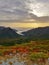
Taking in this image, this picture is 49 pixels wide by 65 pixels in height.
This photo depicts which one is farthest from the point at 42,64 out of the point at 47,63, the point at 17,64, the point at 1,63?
the point at 1,63

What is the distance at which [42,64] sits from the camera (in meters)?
22.3

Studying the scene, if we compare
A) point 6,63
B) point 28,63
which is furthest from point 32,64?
point 6,63

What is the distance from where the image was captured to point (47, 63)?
22641 mm

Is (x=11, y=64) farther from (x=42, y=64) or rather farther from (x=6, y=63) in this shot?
(x=42, y=64)

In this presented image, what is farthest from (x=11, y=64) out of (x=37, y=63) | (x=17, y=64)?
(x=37, y=63)

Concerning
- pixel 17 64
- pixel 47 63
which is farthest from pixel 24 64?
pixel 47 63

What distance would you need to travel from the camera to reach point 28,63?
2298 centimetres

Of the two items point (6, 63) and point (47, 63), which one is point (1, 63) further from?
point (47, 63)

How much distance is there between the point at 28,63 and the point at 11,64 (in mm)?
1654

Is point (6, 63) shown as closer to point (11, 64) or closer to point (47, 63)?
point (11, 64)

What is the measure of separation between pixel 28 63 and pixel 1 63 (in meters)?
2.48

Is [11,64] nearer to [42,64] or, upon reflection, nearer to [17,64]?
[17,64]

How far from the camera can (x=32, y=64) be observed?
22484 mm

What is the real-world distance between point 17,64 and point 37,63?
6.79 ft
